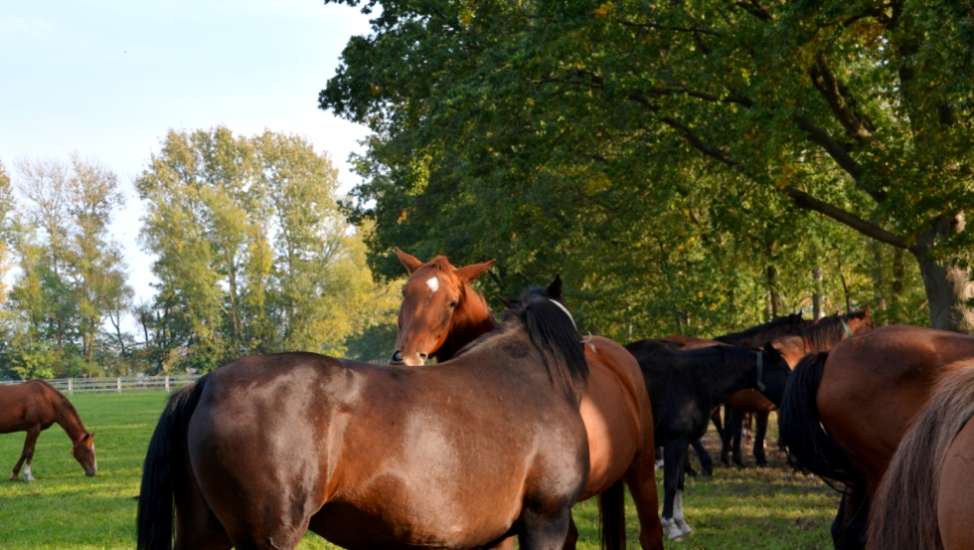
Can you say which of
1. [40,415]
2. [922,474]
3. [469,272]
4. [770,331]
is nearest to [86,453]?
[40,415]

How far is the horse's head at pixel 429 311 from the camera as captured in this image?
19.8ft

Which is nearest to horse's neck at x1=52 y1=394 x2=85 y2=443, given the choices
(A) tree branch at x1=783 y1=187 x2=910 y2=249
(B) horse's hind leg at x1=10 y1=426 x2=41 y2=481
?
(B) horse's hind leg at x1=10 y1=426 x2=41 y2=481

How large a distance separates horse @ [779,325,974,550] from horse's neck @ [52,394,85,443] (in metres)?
14.8

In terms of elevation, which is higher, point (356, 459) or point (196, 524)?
point (356, 459)

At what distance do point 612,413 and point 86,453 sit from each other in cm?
1462

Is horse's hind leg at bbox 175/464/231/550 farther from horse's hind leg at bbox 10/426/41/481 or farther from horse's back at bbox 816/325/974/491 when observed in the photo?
horse's hind leg at bbox 10/426/41/481

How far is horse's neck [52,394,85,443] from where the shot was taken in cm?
1838

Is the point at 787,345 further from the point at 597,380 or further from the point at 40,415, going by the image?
the point at 40,415

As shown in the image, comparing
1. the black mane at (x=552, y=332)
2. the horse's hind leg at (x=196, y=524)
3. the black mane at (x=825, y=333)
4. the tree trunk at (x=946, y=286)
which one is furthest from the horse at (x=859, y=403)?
the tree trunk at (x=946, y=286)

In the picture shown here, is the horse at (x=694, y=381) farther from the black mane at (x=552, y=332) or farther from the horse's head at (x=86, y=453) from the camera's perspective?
the horse's head at (x=86, y=453)

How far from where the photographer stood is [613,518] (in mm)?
7051

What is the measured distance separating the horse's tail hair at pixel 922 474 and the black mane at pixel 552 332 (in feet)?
10.2

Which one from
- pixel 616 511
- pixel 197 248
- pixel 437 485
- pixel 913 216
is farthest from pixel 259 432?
pixel 197 248

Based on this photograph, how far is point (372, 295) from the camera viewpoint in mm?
69688
